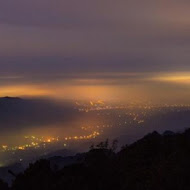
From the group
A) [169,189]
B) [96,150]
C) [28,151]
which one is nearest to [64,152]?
[28,151]

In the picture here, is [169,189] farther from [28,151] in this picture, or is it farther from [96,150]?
[28,151]

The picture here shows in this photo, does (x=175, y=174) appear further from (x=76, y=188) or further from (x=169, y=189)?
(x=76, y=188)

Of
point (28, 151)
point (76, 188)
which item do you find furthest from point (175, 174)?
point (28, 151)

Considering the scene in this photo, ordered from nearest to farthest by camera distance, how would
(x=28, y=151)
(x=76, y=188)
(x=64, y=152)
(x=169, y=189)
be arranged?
(x=169, y=189), (x=76, y=188), (x=64, y=152), (x=28, y=151)

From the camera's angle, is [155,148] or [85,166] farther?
[155,148]

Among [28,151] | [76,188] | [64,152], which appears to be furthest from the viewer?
[28,151]

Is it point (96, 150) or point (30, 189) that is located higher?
point (96, 150)
